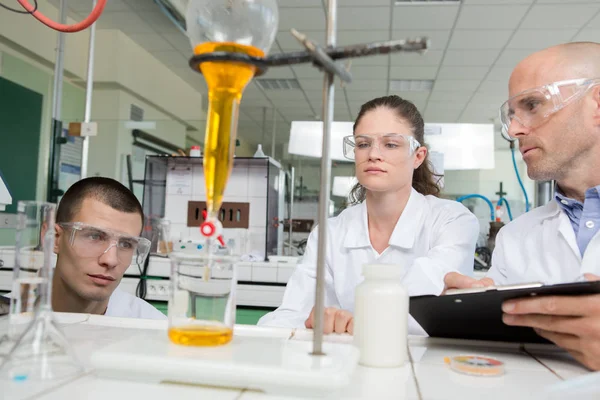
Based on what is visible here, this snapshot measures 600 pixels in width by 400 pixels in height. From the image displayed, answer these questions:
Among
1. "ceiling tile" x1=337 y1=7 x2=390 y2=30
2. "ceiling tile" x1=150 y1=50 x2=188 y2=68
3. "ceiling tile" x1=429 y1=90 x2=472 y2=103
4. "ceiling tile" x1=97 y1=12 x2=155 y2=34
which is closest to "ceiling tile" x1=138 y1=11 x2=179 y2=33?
"ceiling tile" x1=97 y1=12 x2=155 y2=34

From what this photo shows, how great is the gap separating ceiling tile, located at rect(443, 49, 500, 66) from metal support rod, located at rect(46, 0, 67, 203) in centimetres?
409

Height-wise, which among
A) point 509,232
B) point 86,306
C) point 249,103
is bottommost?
point 86,306

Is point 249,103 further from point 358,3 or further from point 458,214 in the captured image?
point 458,214

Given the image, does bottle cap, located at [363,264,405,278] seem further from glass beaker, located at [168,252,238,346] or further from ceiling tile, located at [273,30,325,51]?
ceiling tile, located at [273,30,325,51]

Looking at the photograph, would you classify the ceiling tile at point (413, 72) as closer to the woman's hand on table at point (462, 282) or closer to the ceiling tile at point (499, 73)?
the ceiling tile at point (499, 73)

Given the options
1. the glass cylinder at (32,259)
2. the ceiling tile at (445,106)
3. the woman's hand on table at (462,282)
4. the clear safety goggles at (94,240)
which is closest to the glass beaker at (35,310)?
the glass cylinder at (32,259)

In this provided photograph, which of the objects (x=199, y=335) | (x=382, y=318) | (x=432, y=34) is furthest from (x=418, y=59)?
(x=199, y=335)

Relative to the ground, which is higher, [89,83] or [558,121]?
[89,83]

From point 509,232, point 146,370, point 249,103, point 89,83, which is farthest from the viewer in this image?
point 249,103

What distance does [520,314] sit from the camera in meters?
0.81

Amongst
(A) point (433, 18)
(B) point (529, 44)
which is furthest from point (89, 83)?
(B) point (529, 44)

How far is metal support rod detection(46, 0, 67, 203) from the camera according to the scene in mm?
3057

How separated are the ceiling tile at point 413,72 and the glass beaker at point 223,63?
5.77 m

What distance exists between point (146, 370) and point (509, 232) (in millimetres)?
1430
